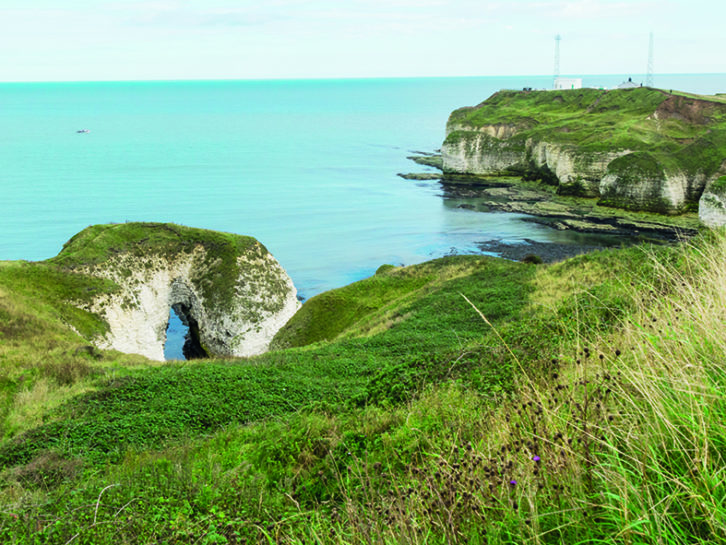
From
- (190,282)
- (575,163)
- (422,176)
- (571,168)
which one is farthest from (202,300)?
(422,176)

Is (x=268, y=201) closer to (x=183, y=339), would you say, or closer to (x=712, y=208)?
(x=183, y=339)

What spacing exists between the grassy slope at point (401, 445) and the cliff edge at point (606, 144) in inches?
2319

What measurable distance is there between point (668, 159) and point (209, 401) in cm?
7682

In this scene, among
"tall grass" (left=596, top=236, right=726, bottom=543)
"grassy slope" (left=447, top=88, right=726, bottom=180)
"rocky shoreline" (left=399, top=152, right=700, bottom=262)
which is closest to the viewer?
"tall grass" (left=596, top=236, right=726, bottom=543)

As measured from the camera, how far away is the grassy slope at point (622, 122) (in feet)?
245

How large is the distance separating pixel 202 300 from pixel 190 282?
1.82 meters

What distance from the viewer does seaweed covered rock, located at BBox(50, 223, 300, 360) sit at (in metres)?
36.8

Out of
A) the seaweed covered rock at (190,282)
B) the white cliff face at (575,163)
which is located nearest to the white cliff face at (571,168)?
the white cliff face at (575,163)

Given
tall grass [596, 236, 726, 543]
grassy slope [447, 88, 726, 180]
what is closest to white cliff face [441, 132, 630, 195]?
grassy slope [447, 88, 726, 180]

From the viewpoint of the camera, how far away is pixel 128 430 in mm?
12688

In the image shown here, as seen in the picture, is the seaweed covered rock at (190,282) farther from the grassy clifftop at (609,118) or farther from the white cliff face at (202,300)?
the grassy clifftop at (609,118)

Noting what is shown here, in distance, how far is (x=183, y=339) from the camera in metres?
49.1

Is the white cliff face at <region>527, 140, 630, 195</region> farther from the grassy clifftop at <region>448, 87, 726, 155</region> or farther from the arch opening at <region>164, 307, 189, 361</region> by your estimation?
the arch opening at <region>164, 307, 189, 361</region>

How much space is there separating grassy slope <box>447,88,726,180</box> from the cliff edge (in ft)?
0.50
